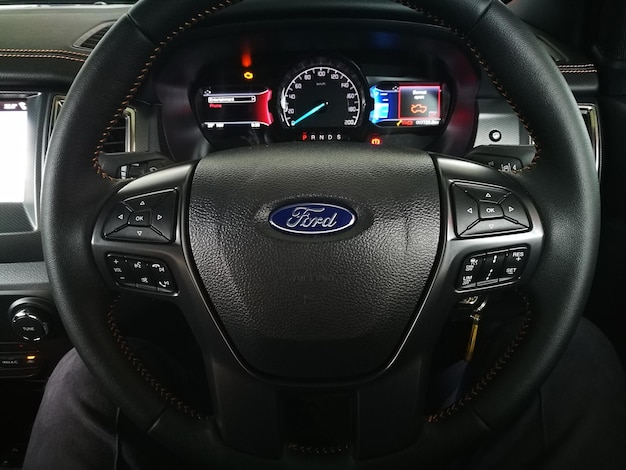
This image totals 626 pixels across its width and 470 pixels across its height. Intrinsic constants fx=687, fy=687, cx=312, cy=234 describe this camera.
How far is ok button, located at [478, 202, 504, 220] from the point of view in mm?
792

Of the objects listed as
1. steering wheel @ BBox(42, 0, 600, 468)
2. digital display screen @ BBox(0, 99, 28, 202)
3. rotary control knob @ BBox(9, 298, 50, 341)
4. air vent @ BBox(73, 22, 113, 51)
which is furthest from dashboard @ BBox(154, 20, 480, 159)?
steering wheel @ BBox(42, 0, 600, 468)

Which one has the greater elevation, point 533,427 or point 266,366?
point 266,366

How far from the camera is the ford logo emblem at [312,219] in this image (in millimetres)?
782

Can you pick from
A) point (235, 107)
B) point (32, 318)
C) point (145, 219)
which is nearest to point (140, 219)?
point (145, 219)

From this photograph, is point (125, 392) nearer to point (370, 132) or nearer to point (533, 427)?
point (533, 427)

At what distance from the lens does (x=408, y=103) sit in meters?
1.52

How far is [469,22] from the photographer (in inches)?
30.0

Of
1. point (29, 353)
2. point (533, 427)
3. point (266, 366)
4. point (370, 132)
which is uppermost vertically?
point (370, 132)

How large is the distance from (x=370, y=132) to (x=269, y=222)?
83cm

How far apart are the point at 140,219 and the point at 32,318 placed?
0.62 metres

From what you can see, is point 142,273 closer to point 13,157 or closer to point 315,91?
point 13,157

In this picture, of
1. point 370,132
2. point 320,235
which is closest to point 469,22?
point 320,235

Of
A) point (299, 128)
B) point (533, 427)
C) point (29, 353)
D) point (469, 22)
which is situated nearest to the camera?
point (469, 22)

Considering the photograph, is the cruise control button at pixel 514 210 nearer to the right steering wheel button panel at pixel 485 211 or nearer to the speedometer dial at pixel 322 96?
the right steering wheel button panel at pixel 485 211
